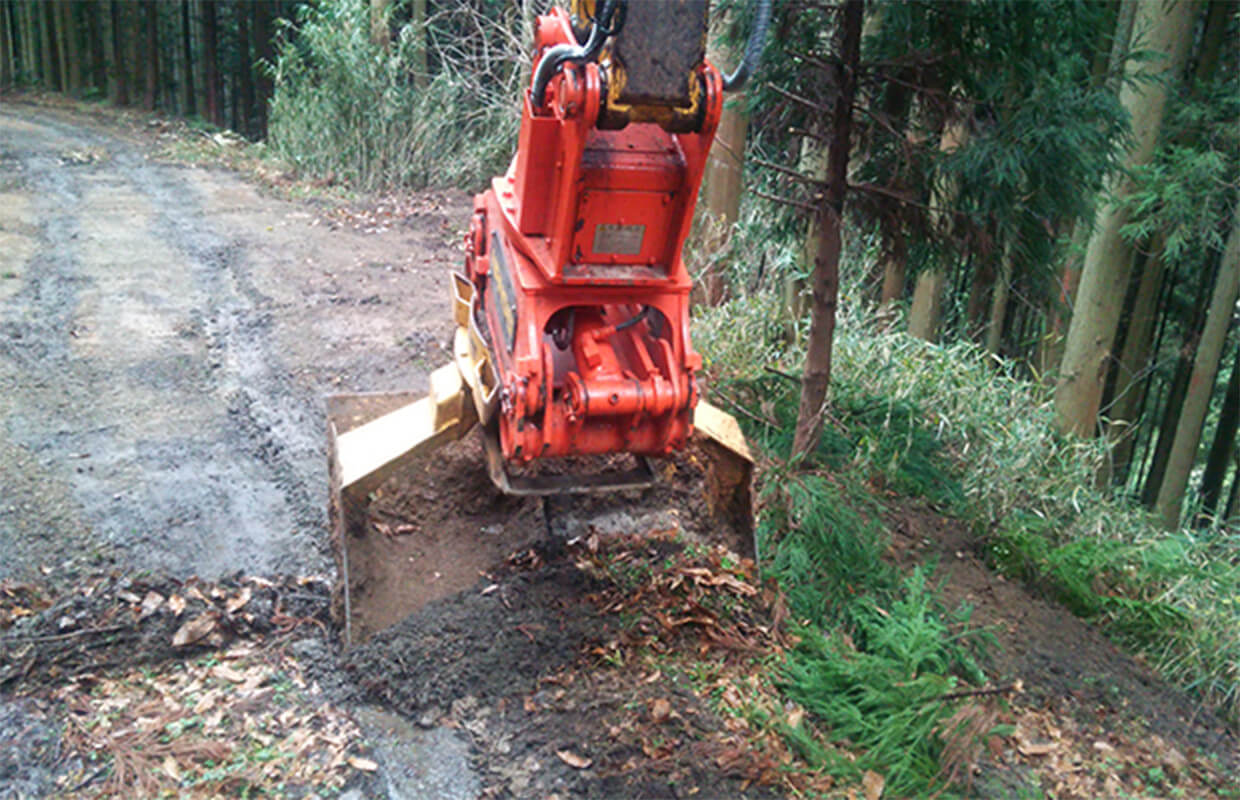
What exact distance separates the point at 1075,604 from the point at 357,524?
11.1 ft

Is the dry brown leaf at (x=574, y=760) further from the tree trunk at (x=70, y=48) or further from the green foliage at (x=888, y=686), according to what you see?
the tree trunk at (x=70, y=48)

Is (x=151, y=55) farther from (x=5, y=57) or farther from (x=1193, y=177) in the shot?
(x=1193, y=177)

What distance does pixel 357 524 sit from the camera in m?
4.14

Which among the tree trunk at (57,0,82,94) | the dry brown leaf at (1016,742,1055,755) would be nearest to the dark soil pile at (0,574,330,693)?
the dry brown leaf at (1016,742,1055,755)

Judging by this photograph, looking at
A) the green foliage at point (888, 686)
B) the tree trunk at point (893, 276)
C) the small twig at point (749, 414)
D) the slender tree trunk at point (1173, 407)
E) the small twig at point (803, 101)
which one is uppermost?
the small twig at point (803, 101)

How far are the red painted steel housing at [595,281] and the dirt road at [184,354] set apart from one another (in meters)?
1.73

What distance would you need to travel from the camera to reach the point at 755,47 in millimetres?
3160

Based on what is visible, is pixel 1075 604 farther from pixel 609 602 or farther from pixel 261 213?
pixel 261 213

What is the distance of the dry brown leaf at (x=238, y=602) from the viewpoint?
411cm

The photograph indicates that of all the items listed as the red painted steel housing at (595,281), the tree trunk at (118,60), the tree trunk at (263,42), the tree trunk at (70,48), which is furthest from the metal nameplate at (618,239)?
the tree trunk at (70,48)

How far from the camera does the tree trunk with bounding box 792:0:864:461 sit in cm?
446

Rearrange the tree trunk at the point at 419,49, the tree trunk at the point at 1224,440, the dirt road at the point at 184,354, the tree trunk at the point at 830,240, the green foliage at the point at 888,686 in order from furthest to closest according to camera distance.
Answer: the tree trunk at the point at 419,49, the tree trunk at the point at 1224,440, the dirt road at the point at 184,354, the tree trunk at the point at 830,240, the green foliage at the point at 888,686

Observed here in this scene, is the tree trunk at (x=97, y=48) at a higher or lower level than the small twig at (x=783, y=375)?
higher

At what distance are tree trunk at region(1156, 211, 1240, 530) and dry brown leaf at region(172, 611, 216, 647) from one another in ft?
22.6
